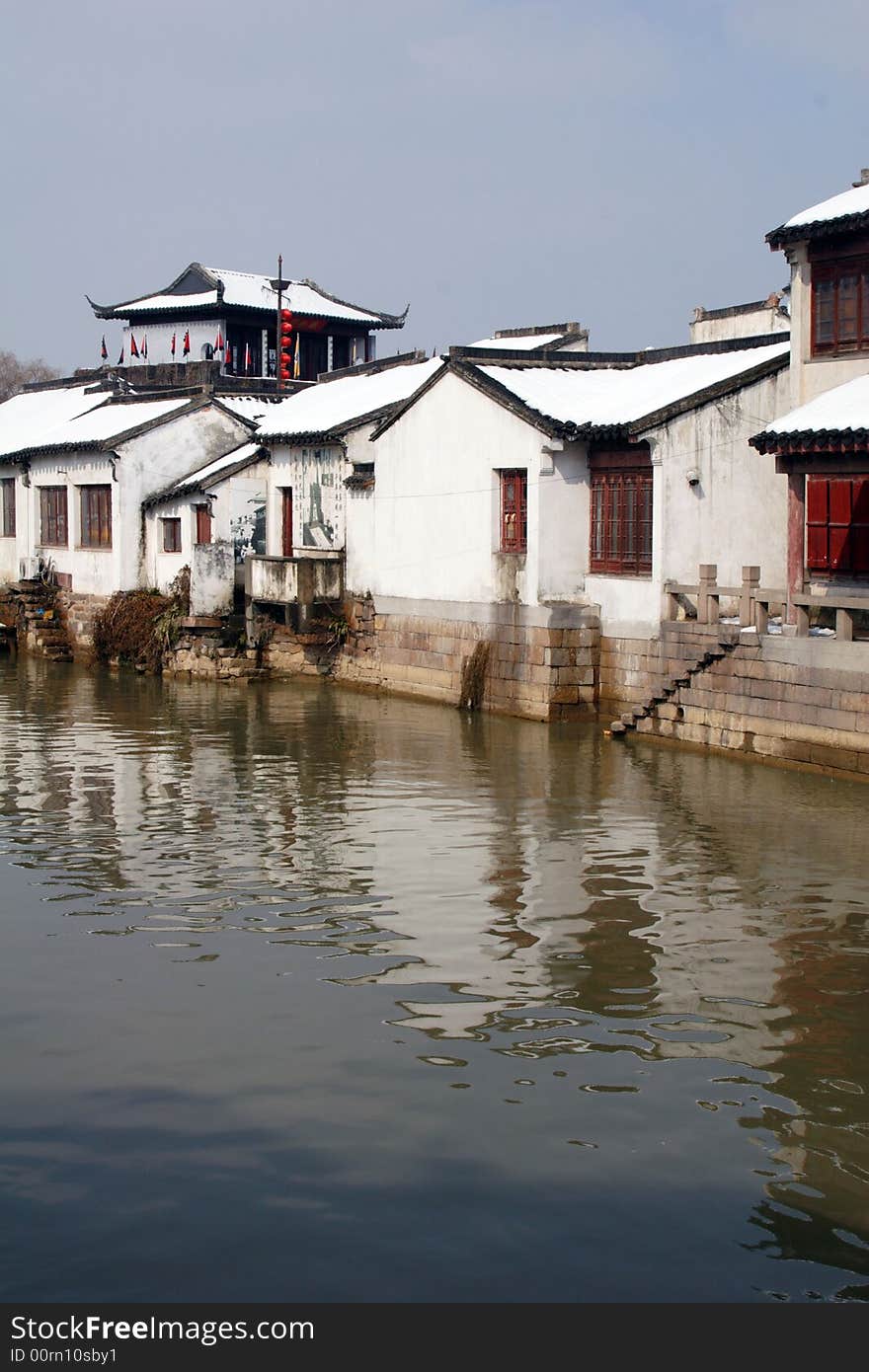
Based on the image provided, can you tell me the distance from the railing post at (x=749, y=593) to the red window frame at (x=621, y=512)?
3.07m

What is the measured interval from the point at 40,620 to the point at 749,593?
73.8 feet

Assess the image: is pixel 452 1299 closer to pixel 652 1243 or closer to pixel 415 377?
pixel 652 1243

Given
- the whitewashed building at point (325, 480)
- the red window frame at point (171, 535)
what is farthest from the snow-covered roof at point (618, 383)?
the red window frame at point (171, 535)

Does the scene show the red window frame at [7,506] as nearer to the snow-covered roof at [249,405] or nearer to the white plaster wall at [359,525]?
the snow-covered roof at [249,405]

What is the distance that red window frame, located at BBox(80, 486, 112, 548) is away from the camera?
37.7 metres

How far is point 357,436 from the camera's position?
31719 millimetres

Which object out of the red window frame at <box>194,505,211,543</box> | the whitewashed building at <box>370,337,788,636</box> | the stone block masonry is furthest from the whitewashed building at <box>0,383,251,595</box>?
the whitewashed building at <box>370,337,788,636</box>

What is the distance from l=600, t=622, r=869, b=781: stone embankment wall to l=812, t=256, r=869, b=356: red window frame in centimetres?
428

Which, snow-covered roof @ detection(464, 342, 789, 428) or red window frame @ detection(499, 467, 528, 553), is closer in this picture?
snow-covered roof @ detection(464, 342, 789, 428)

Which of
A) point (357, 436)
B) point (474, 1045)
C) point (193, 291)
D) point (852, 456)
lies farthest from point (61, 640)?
point (474, 1045)

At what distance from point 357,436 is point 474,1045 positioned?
23.0m

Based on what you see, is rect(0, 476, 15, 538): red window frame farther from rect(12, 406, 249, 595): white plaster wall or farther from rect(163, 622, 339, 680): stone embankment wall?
rect(163, 622, 339, 680): stone embankment wall

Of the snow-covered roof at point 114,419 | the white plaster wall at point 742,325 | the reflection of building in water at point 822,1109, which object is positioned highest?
the white plaster wall at point 742,325

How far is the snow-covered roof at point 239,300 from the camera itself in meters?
47.2
